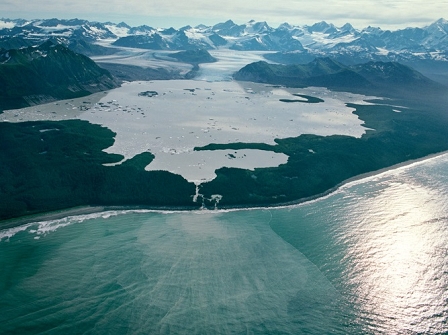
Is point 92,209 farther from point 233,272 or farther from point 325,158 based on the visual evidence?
point 325,158

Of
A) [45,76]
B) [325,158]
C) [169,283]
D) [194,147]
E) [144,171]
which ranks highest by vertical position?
[45,76]

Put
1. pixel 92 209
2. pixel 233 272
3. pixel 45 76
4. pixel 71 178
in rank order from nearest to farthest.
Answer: pixel 233 272
pixel 92 209
pixel 71 178
pixel 45 76

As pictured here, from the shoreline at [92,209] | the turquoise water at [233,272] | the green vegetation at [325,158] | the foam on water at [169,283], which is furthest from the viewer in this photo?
the green vegetation at [325,158]

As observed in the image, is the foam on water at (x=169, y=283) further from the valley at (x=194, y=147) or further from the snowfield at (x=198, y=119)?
the snowfield at (x=198, y=119)

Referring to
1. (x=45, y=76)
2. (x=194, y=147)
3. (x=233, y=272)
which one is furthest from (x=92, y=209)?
(x=45, y=76)

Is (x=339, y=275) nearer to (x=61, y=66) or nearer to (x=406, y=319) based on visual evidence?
(x=406, y=319)

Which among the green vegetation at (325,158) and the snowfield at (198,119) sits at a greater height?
the snowfield at (198,119)

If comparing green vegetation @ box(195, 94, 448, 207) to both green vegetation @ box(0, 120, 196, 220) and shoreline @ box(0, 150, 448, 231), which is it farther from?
green vegetation @ box(0, 120, 196, 220)

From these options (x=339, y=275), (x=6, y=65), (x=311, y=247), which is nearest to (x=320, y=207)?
(x=311, y=247)

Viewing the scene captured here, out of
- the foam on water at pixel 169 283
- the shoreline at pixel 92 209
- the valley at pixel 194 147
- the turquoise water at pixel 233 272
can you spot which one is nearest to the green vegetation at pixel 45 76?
the valley at pixel 194 147
